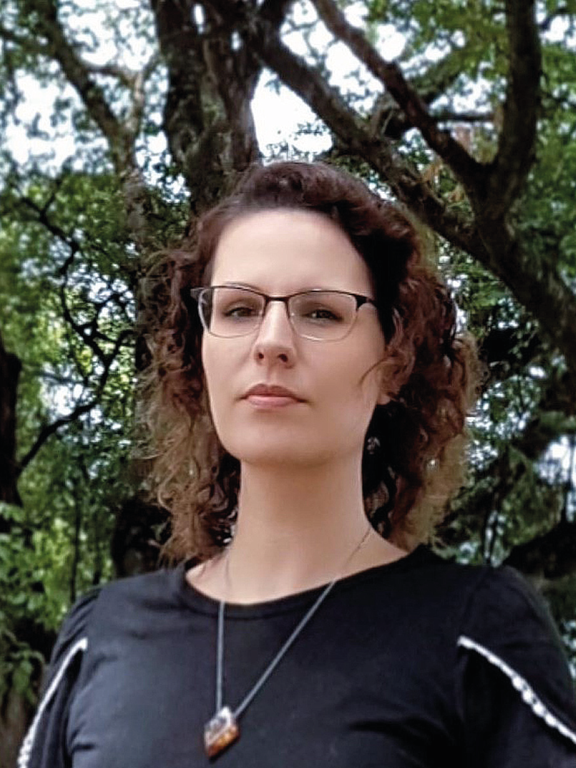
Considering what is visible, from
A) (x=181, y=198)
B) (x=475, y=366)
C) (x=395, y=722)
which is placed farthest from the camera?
(x=181, y=198)

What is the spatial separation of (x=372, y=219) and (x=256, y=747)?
306mm

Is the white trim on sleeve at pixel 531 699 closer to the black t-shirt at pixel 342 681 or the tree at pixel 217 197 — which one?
the black t-shirt at pixel 342 681

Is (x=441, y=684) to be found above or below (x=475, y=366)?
below

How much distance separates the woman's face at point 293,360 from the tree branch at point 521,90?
91 centimetres

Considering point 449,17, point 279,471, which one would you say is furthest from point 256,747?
point 449,17

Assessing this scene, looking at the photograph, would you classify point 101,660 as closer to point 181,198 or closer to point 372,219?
point 372,219

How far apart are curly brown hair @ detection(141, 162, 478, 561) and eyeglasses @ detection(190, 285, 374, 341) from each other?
0.04m

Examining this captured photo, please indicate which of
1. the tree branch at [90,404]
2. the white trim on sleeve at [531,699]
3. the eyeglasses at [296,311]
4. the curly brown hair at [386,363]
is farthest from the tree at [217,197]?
the white trim on sleeve at [531,699]

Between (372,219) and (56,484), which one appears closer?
(372,219)

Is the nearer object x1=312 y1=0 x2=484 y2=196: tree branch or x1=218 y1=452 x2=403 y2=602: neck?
x1=218 y1=452 x2=403 y2=602: neck

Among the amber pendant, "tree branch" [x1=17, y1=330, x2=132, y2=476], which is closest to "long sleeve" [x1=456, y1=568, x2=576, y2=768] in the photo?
the amber pendant

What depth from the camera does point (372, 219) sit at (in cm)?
71

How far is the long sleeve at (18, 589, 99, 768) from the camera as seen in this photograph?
696 millimetres

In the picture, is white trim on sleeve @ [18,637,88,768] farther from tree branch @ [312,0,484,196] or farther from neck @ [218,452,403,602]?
tree branch @ [312,0,484,196]
